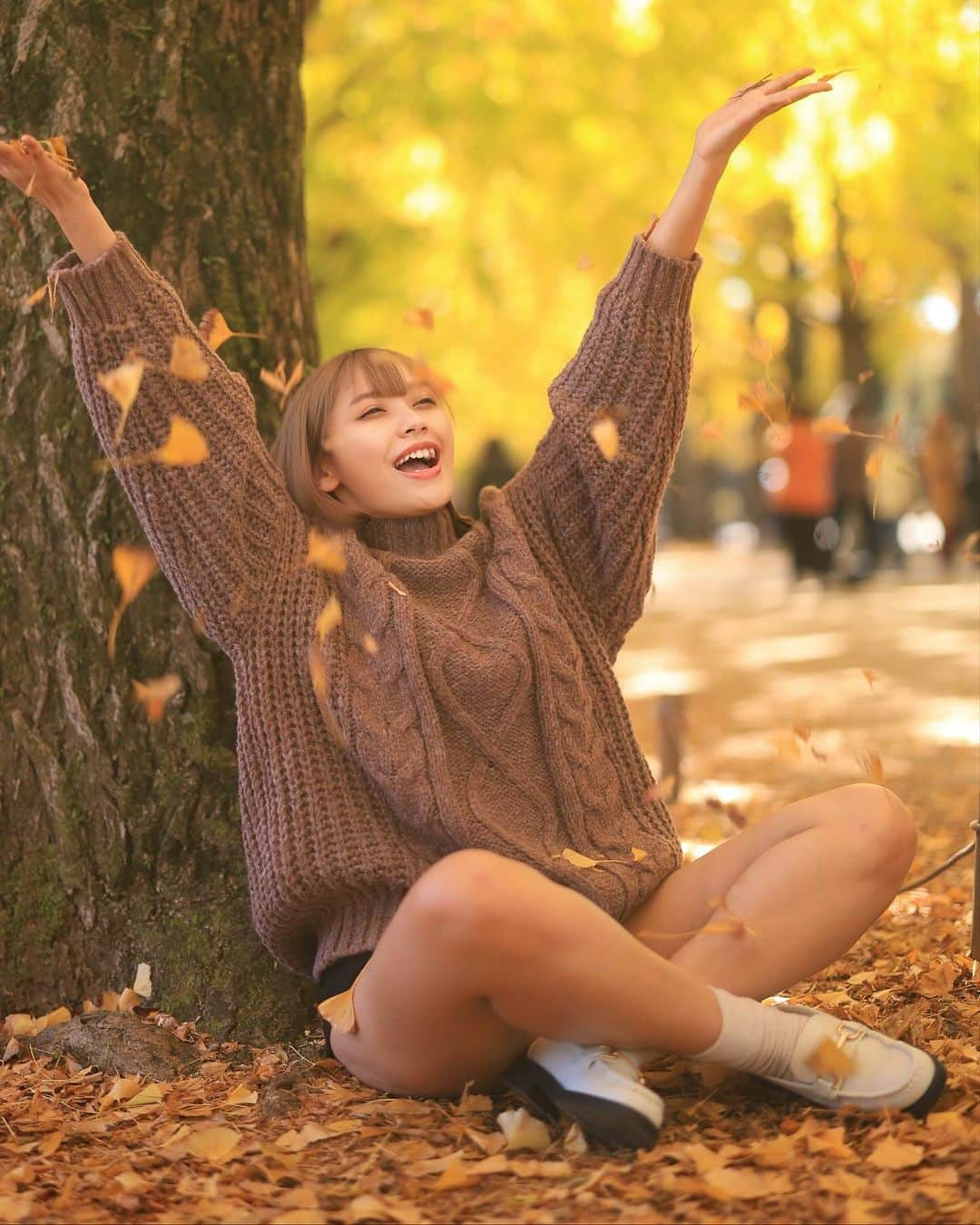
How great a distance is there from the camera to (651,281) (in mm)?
2732

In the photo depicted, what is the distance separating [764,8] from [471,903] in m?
7.27

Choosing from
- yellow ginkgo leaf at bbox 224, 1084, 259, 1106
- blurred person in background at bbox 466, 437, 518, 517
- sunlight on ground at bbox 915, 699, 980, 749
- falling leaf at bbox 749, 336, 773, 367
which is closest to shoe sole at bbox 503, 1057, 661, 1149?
yellow ginkgo leaf at bbox 224, 1084, 259, 1106

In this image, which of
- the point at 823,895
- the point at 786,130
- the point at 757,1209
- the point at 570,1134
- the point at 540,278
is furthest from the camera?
the point at 540,278

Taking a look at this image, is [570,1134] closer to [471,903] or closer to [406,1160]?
[406,1160]

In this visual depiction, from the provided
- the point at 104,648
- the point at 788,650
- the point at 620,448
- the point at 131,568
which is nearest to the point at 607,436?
the point at 620,448

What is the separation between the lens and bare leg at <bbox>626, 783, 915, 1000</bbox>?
252cm

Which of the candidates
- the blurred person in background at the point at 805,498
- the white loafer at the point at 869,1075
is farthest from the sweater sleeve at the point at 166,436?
the blurred person in background at the point at 805,498

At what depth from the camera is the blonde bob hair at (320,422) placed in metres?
2.85

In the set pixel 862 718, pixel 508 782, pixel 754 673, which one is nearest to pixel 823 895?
pixel 508 782

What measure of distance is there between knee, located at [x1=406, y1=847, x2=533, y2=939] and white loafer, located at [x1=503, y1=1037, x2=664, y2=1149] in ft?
0.89

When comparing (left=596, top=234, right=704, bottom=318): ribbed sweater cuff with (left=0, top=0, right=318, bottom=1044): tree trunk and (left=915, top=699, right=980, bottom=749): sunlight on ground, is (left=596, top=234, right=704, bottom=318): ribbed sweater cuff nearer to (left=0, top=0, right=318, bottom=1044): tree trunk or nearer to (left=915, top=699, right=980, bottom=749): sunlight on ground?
(left=0, top=0, right=318, bottom=1044): tree trunk

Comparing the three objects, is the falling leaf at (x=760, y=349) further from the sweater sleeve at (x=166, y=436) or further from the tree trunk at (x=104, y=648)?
the tree trunk at (x=104, y=648)

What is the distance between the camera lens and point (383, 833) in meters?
2.65

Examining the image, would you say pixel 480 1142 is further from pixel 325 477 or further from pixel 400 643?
pixel 325 477
